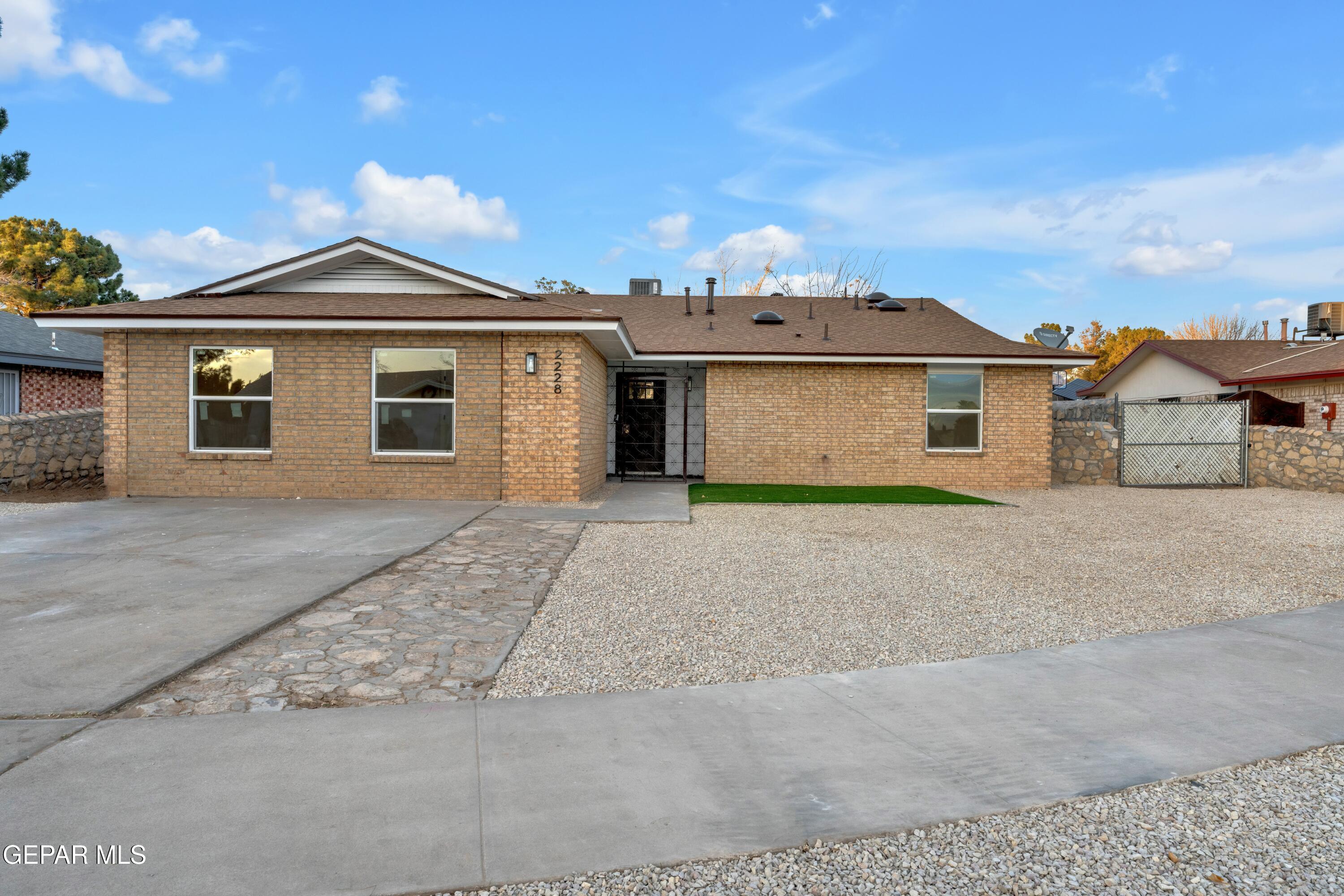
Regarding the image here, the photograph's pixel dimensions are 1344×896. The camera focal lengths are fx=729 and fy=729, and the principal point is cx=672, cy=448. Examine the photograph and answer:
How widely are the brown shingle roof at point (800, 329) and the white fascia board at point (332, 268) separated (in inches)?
94.3

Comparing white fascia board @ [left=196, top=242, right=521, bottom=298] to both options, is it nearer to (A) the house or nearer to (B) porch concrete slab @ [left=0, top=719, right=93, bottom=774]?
(A) the house

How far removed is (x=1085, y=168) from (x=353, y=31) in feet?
52.6

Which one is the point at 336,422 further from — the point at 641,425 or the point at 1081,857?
the point at 1081,857

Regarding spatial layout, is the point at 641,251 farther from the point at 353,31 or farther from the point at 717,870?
the point at 717,870

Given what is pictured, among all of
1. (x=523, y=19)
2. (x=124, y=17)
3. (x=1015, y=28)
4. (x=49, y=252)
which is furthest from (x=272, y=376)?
(x=49, y=252)

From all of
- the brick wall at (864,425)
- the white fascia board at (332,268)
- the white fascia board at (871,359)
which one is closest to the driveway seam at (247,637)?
the white fascia board at (332,268)

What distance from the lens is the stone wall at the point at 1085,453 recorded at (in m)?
16.0

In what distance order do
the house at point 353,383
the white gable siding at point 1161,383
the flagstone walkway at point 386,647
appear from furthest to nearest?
1. the white gable siding at point 1161,383
2. the house at point 353,383
3. the flagstone walkway at point 386,647

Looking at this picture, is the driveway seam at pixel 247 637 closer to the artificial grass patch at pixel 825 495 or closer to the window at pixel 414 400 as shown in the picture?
the window at pixel 414 400

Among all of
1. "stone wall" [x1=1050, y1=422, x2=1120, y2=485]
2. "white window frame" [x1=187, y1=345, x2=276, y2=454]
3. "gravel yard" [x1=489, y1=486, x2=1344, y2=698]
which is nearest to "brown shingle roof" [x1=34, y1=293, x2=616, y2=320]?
"white window frame" [x1=187, y1=345, x2=276, y2=454]

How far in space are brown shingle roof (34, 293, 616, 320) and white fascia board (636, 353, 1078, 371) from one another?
3.66m

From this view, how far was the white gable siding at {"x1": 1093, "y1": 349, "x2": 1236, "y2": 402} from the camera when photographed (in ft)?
75.0

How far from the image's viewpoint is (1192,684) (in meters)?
3.98

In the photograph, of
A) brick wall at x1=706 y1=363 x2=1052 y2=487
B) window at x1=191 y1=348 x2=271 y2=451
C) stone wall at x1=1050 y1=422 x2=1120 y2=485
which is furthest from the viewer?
stone wall at x1=1050 y1=422 x2=1120 y2=485
